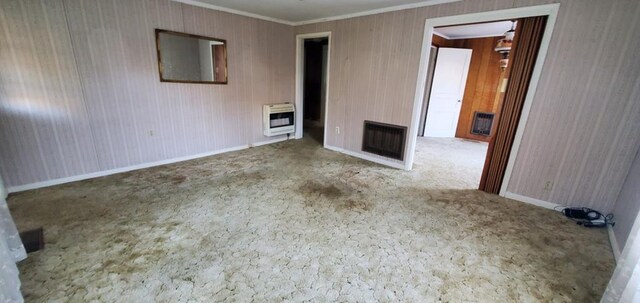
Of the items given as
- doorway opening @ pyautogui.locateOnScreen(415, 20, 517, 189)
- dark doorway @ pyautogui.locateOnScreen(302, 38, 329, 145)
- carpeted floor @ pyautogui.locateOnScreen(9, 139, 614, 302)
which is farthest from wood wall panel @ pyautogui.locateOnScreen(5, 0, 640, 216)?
dark doorway @ pyautogui.locateOnScreen(302, 38, 329, 145)

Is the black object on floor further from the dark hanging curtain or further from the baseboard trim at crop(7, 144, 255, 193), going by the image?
the dark hanging curtain

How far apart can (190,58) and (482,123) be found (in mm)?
6295

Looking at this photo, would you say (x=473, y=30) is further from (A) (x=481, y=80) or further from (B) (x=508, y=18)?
(B) (x=508, y=18)

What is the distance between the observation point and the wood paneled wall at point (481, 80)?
19.0 ft

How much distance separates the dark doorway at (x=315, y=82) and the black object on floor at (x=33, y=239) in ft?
17.0

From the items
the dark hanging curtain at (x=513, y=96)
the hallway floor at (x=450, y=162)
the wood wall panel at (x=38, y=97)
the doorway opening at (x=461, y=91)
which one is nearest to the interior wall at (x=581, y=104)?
the dark hanging curtain at (x=513, y=96)

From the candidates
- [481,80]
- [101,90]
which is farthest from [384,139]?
[101,90]

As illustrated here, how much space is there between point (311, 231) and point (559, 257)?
6.92 ft

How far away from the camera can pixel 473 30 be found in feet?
17.2

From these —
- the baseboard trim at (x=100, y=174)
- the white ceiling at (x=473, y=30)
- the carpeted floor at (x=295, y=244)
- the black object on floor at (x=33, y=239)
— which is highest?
the white ceiling at (x=473, y=30)

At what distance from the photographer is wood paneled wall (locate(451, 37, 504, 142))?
5781 mm

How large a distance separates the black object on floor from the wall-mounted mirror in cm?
227

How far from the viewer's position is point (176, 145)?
4.04 metres

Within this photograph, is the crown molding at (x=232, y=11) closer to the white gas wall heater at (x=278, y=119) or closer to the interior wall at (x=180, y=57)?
the interior wall at (x=180, y=57)
